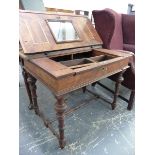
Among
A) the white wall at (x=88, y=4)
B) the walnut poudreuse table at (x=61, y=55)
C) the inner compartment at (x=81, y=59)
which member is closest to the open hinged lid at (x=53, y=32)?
the walnut poudreuse table at (x=61, y=55)

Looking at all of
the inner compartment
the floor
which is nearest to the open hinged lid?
the inner compartment

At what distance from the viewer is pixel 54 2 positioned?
13.9ft

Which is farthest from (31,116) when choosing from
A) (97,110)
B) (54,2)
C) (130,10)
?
(130,10)

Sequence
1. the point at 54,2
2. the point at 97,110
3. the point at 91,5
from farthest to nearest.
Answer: the point at 91,5, the point at 54,2, the point at 97,110

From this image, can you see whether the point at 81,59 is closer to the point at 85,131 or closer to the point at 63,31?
the point at 63,31

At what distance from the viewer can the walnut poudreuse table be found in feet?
3.94

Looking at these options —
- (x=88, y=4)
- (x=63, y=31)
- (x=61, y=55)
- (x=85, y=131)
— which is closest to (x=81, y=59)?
(x=61, y=55)

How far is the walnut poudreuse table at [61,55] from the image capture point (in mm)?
1202

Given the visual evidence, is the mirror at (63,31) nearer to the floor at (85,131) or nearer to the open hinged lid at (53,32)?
the open hinged lid at (53,32)

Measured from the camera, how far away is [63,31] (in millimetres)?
1645

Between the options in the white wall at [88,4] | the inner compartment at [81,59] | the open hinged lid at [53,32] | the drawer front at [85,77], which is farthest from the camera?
the white wall at [88,4]

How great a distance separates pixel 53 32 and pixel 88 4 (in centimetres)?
369

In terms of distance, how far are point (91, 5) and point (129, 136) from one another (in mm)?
4165
